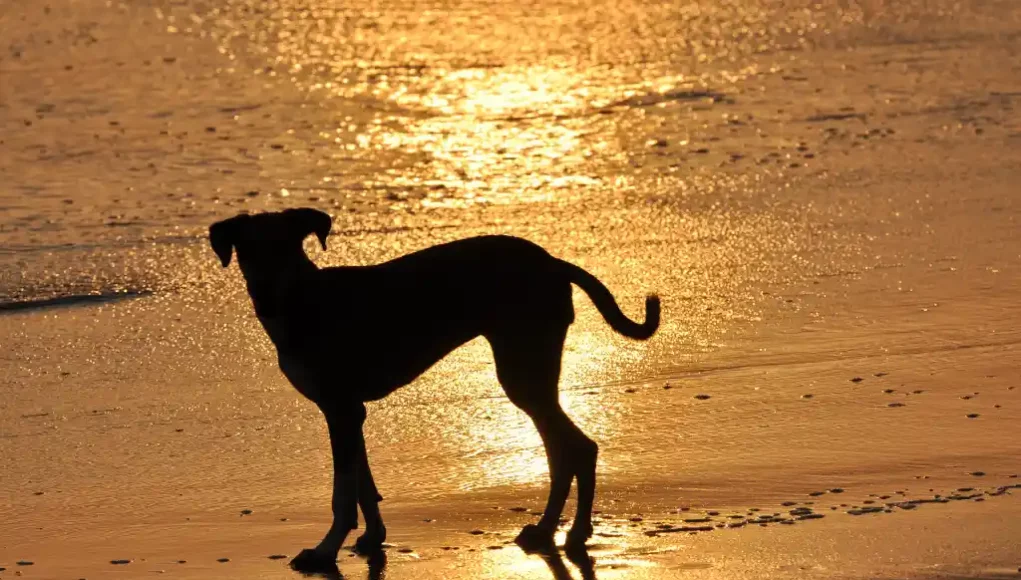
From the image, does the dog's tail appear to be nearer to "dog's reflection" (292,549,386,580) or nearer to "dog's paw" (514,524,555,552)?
"dog's paw" (514,524,555,552)

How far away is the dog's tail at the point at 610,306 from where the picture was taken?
23.4 feet

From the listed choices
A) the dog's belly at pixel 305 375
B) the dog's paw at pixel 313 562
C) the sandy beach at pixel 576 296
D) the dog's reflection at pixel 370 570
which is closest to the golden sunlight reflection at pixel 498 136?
the sandy beach at pixel 576 296

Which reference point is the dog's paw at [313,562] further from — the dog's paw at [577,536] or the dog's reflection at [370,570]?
the dog's paw at [577,536]

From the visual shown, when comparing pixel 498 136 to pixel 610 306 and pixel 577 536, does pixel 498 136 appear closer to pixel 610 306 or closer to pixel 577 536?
pixel 610 306

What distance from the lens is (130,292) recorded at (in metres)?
11.4

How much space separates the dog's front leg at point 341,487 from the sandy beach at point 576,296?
0.30 ft

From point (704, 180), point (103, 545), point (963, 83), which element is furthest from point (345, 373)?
point (963, 83)

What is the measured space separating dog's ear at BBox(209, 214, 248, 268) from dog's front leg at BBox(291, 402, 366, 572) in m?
0.67

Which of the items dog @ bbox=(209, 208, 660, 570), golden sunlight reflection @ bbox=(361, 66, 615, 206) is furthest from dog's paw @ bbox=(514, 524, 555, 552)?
golden sunlight reflection @ bbox=(361, 66, 615, 206)

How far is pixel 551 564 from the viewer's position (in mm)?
6648

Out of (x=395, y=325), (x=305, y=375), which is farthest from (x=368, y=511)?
(x=395, y=325)

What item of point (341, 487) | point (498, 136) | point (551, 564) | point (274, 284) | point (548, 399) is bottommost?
point (551, 564)

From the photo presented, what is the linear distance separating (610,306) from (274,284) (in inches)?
52.9

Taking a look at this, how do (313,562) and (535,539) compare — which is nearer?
(313,562)
